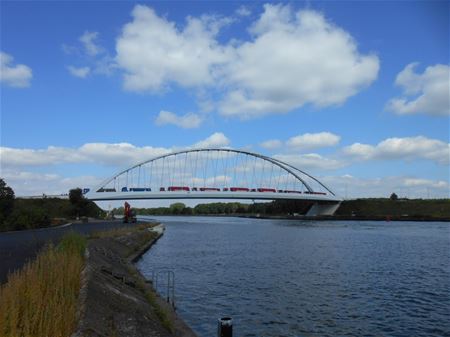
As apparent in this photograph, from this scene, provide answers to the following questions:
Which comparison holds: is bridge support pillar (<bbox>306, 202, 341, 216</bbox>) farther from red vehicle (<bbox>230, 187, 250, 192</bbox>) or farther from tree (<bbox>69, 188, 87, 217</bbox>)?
tree (<bbox>69, 188, 87, 217</bbox>)

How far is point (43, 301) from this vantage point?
9.00 m

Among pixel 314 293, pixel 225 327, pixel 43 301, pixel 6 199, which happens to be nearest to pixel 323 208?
pixel 6 199

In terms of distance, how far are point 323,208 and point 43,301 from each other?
158983 millimetres

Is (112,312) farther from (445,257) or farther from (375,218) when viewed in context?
(375,218)

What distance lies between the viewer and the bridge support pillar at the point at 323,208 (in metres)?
160

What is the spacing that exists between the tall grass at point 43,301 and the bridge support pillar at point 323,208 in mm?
151264

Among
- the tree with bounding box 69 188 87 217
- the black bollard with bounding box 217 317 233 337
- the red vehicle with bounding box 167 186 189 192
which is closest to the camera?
the black bollard with bounding box 217 317 233 337

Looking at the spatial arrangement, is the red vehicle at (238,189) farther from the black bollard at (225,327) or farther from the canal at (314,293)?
the black bollard at (225,327)

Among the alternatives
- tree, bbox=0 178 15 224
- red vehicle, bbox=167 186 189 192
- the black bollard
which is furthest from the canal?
red vehicle, bbox=167 186 189 192

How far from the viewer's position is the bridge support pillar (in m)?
160

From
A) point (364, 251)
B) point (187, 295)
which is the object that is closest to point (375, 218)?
point (364, 251)

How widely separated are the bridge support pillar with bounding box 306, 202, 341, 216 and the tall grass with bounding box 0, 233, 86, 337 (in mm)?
151264

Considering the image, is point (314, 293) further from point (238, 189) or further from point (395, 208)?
point (395, 208)

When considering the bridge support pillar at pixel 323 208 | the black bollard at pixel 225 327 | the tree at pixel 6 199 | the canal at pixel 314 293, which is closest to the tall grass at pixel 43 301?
the black bollard at pixel 225 327
